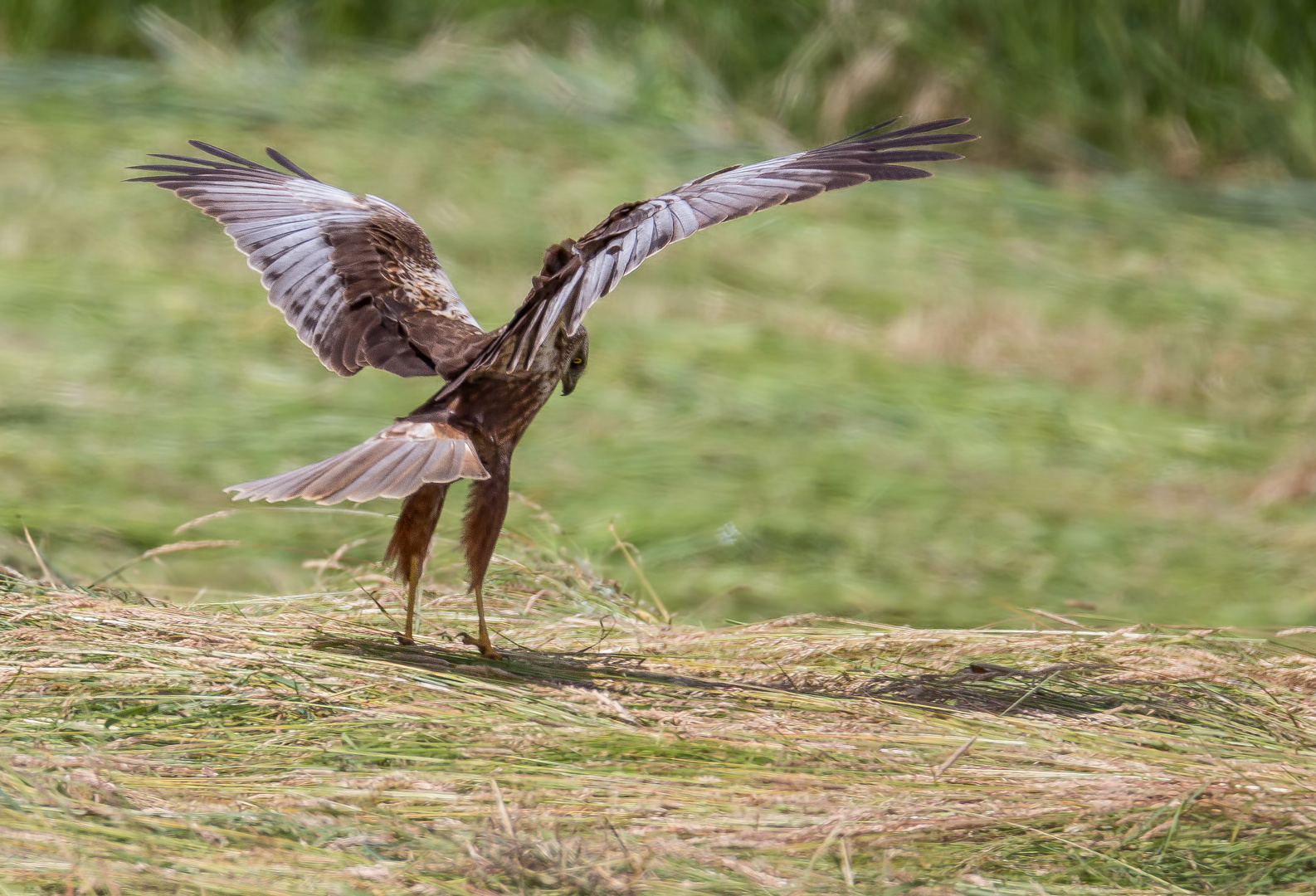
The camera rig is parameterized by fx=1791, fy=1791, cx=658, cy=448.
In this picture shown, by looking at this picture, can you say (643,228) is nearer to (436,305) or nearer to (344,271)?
(436,305)

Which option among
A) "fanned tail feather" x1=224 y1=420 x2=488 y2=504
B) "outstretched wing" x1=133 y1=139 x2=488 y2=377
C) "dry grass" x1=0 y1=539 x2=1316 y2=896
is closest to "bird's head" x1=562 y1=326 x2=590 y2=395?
"outstretched wing" x1=133 y1=139 x2=488 y2=377

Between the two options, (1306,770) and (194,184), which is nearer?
(1306,770)

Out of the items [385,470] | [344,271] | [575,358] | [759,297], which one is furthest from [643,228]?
[759,297]

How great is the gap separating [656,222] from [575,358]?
18.9 inches

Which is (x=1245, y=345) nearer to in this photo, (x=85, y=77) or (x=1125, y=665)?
(x=1125, y=665)

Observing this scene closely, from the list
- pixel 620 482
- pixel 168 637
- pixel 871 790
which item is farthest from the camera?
pixel 620 482

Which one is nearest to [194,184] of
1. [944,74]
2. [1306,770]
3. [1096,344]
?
[1306,770]

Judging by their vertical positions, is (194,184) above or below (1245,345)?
above

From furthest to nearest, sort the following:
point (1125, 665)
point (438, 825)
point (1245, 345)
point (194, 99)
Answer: point (194, 99), point (1245, 345), point (1125, 665), point (438, 825)

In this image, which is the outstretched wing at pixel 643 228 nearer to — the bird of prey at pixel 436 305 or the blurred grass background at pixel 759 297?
the bird of prey at pixel 436 305

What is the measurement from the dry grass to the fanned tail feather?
310mm

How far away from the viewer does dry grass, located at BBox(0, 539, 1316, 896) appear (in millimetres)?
2393

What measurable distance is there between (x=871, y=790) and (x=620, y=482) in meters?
3.25

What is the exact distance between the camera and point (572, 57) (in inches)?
399
